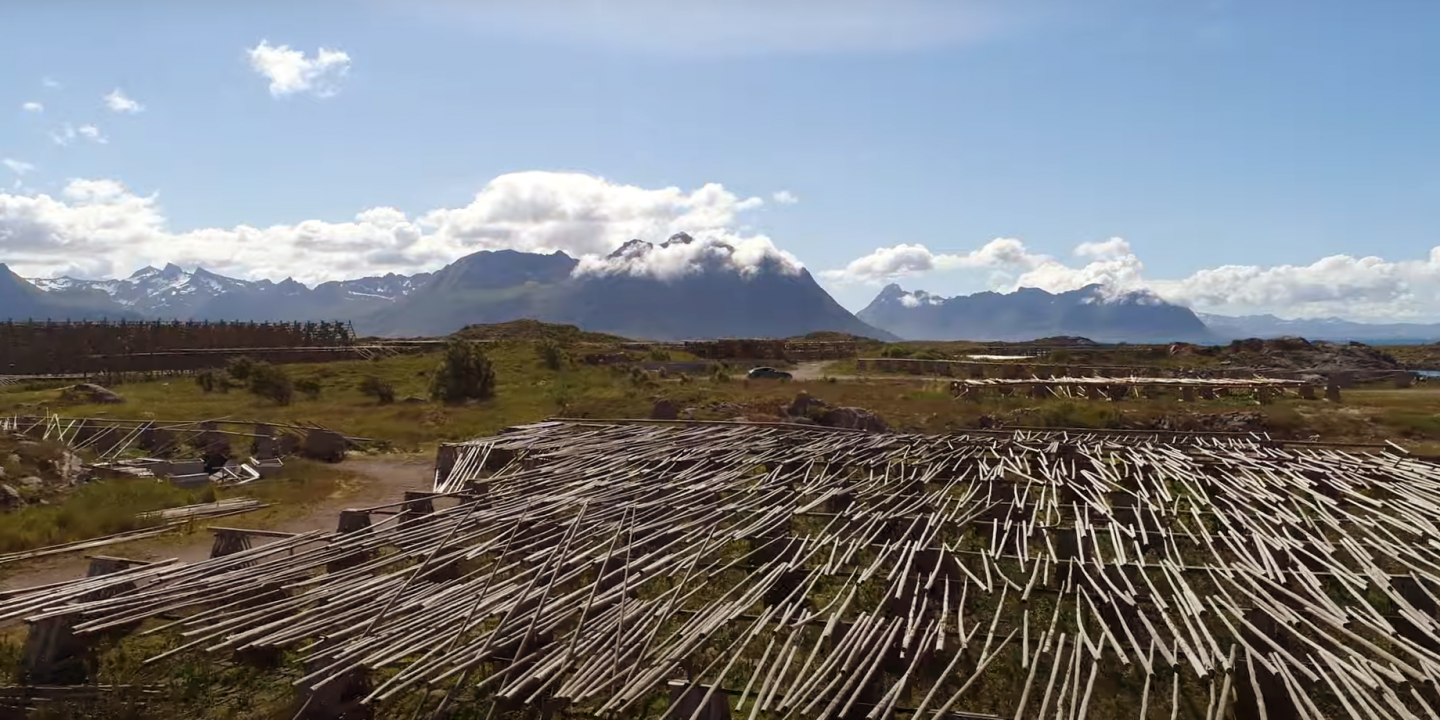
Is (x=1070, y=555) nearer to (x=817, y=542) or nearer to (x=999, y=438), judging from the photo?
(x=817, y=542)

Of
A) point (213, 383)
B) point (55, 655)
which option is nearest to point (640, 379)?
point (213, 383)

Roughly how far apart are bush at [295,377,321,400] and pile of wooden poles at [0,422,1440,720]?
24678 millimetres

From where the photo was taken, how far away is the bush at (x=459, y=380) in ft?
106

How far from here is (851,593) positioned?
750 centimetres

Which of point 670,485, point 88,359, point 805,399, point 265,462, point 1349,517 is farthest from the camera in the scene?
point 88,359

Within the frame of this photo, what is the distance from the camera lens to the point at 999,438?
1642 centimetres

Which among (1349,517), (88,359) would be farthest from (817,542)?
(88,359)

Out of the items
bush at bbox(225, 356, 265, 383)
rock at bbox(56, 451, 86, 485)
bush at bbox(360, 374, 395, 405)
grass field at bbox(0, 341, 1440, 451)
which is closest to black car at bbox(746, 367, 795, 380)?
grass field at bbox(0, 341, 1440, 451)

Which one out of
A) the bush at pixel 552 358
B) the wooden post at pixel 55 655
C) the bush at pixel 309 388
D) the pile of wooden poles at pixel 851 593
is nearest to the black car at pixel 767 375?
the bush at pixel 552 358

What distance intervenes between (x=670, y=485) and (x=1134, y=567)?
5.37m

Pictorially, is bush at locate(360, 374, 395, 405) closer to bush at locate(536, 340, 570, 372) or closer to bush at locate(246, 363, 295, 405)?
bush at locate(246, 363, 295, 405)

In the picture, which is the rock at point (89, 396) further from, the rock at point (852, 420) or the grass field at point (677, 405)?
the rock at point (852, 420)

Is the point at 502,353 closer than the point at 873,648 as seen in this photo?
No

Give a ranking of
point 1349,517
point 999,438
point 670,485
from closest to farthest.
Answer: point 1349,517 < point 670,485 < point 999,438
